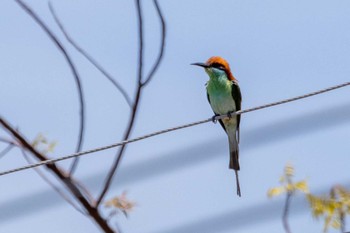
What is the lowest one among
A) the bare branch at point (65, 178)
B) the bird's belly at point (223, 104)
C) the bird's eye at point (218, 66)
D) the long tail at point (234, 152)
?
the bare branch at point (65, 178)

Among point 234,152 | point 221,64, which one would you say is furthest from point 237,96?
point 234,152

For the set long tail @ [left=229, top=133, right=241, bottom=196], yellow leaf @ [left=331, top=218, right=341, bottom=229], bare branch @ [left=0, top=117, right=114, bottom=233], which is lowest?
yellow leaf @ [left=331, top=218, right=341, bottom=229]

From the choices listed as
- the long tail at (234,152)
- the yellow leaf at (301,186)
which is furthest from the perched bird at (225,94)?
the yellow leaf at (301,186)

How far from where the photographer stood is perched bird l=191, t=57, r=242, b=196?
7703 mm

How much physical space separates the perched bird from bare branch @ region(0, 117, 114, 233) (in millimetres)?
2548

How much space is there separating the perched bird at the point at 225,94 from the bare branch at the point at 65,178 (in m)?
2.55

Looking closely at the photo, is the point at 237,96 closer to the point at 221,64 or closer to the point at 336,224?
the point at 221,64

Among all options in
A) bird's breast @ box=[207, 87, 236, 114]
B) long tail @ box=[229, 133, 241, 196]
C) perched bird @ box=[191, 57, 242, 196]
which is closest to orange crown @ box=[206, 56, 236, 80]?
perched bird @ box=[191, 57, 242, 196]

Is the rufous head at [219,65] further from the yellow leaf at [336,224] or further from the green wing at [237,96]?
the yellow leaf at [336,224]

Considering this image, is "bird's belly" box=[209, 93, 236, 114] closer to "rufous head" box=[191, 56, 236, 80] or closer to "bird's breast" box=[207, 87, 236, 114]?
"bird's breast" box=[207, 87, 236, 114]

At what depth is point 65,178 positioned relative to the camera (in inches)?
209

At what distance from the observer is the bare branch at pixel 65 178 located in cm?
511

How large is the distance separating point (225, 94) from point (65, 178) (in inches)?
106

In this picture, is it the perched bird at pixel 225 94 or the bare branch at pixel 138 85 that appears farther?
the perched bird at pixel 225 94
